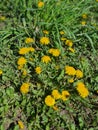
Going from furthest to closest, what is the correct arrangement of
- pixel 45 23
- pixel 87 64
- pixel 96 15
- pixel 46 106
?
pixel 96 15 → pixel 45 23 → pixel 87 64 → pixel 46 106

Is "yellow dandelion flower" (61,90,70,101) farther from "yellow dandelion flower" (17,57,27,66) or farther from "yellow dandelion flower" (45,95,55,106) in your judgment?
"yellow dandelion flower" (17,57,27,66)

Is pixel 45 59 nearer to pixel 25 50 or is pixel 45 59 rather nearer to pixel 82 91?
pixel 25 50

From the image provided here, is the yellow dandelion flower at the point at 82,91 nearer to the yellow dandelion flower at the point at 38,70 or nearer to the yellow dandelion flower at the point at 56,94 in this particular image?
the yellow dandelion flower at the point at 56,94

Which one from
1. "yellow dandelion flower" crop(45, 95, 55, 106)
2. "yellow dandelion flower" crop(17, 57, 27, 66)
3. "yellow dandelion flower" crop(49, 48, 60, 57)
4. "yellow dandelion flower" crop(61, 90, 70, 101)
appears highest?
"yellow dandelion flower" crop(49, 48, 60, 57)

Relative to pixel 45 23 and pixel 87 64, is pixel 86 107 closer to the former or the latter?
pixel 87 64

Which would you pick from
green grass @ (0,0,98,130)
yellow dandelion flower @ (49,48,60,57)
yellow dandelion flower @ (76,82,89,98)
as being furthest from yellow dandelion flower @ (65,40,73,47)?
yellow dandelion flower @ (76,82,89,98)

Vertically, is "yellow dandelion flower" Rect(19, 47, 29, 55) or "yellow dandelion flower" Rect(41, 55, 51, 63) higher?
"yellow dandelion flower" Rect(19, 47, 29, 55)

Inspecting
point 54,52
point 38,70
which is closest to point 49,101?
point 38,70

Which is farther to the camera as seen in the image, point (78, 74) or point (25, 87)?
point (78, 74)

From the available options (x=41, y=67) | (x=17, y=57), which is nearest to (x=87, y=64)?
(x=41, y=67)

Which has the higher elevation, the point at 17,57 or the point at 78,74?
the point at 17,57
